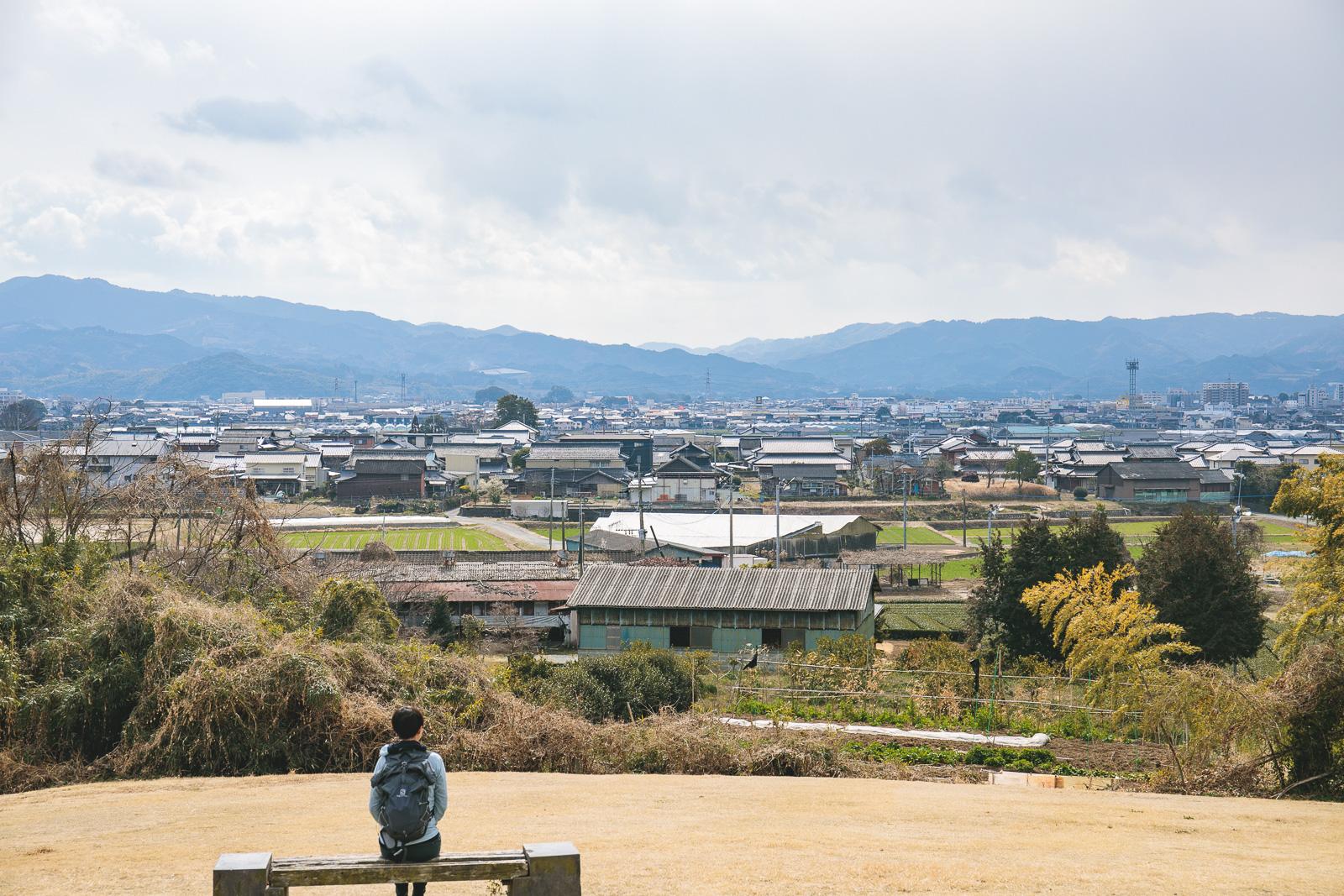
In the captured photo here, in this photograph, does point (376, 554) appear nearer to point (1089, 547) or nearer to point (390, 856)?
point (1089, 547)

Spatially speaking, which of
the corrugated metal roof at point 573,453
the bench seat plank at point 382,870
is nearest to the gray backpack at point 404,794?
the bench seat plank at point 382,870

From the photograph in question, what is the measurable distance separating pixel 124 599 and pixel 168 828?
492cm

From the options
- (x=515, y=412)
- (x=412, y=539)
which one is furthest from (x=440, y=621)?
(x=515, y=412)

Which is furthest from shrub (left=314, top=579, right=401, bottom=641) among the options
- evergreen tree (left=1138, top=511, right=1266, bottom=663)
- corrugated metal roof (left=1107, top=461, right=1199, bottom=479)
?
corrugated metal roof (left=1107, top=461, right=1199, bottom=479)

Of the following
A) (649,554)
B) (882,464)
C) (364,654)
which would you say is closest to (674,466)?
(882,464)

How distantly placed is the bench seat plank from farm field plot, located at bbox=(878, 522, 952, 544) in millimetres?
42760

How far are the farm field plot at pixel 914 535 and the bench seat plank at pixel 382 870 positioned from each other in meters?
42.8

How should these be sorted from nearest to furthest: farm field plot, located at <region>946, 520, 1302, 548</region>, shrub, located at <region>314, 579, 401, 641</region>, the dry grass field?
the dry grass field → shrub, located at <region>314, 579, 401, 641</region> → farm field plot, located at <region>946, 520, 1302, 548</region>

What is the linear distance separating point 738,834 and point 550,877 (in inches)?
126

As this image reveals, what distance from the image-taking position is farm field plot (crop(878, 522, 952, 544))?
46766mm

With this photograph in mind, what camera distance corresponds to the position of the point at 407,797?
15.3 feet

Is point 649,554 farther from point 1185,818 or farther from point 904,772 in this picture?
point 1185,818

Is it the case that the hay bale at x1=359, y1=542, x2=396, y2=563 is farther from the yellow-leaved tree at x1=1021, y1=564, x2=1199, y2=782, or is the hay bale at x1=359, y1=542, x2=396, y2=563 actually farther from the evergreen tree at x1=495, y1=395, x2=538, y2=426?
the evergreen tree at x1=495, y1=395, x2=538, y2=426

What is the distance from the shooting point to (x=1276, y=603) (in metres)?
30.5
